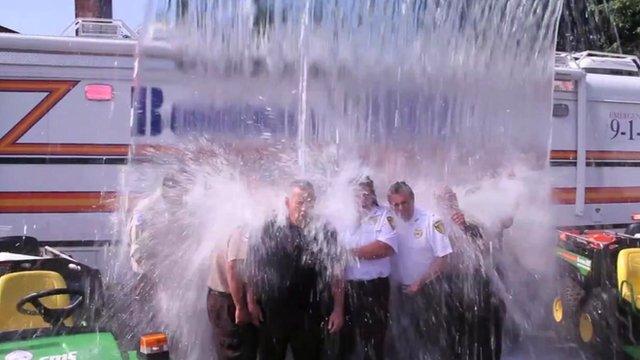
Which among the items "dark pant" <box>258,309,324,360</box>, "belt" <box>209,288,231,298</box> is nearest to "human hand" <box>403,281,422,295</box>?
"dark pant" <box>258,309,324,360</box>

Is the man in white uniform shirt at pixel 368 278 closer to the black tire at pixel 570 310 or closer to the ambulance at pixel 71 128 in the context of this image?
the black tire at pixel 570 310

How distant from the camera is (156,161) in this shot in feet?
19.1

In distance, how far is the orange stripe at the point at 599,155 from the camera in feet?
24.0

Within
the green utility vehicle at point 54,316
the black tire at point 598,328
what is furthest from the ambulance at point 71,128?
the black tire at point 598,328

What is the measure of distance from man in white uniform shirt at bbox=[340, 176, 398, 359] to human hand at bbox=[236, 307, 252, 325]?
649mm

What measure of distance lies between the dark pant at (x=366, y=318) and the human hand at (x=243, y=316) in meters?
0.64

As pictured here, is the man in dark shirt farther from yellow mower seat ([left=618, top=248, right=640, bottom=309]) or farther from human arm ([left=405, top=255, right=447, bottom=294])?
yellow mower seat ([left=618, top=248, right=640, bottom=309])

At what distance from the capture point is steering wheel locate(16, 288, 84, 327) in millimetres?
3738

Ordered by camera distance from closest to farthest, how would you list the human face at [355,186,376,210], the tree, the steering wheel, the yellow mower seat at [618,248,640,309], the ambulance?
1. the steering wheel
2. the human face at [355,186,376,210]
3. the yellow mower seat at [618,248,640,309]
4. the ambulance
5. the tree

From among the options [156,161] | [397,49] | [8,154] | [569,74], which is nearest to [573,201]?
[569,74]

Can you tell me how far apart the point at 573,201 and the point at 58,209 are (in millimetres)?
4818

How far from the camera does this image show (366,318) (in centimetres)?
464

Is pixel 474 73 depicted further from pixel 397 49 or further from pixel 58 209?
pixel 58 209

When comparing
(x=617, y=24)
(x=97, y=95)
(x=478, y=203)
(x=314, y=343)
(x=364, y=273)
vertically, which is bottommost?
(x=314, y=343)
